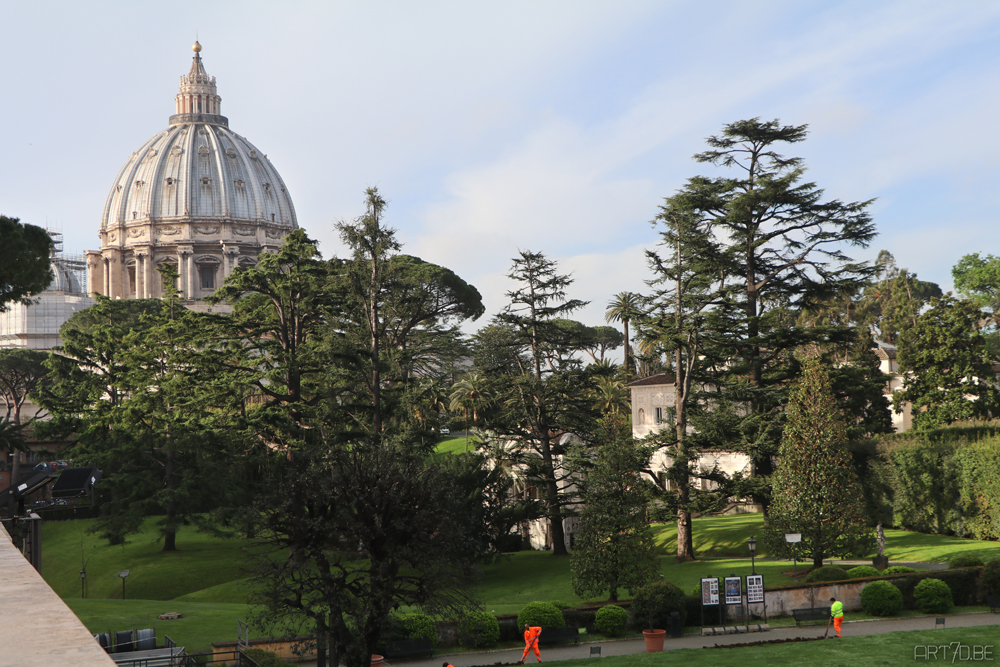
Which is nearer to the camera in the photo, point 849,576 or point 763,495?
point 849,576

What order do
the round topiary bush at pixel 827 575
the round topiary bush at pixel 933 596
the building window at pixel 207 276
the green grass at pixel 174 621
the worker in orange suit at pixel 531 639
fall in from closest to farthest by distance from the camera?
the worker in orange suit at pixel 531 639, the green grass at pixel 174 621, the round topiary bush at pixel 933 596, the round topiary bush at pixel 827 575, the building window at pixel 207 276

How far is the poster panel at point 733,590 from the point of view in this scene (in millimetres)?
25984

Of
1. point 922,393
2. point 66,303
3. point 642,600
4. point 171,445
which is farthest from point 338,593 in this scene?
point 66,303

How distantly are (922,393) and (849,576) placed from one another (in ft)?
88.6

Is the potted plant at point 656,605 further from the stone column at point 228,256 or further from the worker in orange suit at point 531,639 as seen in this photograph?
the stone column at point 228,256

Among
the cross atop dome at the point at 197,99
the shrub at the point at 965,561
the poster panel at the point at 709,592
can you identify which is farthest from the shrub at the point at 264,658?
the cross atop dome at the point at 197,99

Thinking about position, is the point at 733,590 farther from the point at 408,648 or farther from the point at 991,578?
the point at 408,648

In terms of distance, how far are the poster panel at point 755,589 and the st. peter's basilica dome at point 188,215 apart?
417ft

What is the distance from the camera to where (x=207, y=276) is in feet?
501

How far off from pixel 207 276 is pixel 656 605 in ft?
457

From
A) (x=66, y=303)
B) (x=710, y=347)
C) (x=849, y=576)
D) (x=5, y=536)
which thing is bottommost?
(x=849, y=576)

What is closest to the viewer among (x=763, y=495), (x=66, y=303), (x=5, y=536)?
(x=5, y=536)

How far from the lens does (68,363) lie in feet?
209

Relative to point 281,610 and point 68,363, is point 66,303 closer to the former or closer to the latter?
point 68,363
